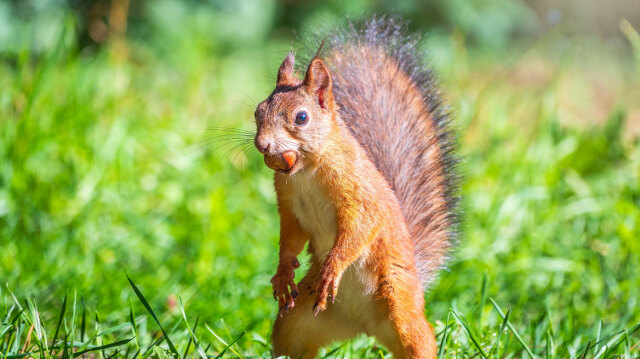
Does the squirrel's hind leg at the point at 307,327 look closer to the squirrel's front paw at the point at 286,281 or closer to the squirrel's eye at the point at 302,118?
the squirrel's front paw at the point at 286,281

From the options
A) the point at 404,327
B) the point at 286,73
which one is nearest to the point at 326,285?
the point at 404,327

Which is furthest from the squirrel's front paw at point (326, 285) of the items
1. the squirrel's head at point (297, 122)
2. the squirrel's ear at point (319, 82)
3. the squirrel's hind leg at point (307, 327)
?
the squirrel's ear at point (319, 82)

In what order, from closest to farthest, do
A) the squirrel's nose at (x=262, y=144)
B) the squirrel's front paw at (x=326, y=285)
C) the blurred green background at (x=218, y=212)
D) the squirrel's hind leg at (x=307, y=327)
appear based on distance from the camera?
the squirrel's nose at (x=262, y=144), the squirrel's front paw at (x=326, y=285), the squirrel's hind leg at (x=307, y=327), the blurred green background at (x=218, y=212)

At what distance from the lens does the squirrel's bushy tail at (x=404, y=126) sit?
193 cm

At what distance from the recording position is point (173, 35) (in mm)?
5070

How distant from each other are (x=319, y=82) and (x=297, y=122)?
111mm

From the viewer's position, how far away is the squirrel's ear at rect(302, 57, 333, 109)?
157 centimetres

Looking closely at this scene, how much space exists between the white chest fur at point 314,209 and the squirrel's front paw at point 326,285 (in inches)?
3.7

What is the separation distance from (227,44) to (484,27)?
203cm

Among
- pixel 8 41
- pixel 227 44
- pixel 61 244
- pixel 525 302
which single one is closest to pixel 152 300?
pixel 61 244

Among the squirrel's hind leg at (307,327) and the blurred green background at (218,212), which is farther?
the blurred green background at (218,212)

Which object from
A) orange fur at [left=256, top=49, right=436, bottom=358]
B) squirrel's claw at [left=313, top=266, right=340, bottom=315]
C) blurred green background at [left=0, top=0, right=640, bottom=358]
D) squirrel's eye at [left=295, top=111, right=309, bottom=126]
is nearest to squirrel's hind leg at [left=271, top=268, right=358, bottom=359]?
orange fur at [left=256, top=49, right=436, bottom=358]

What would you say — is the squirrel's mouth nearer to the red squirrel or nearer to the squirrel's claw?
the red squirrel

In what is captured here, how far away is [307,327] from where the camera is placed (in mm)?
1751
